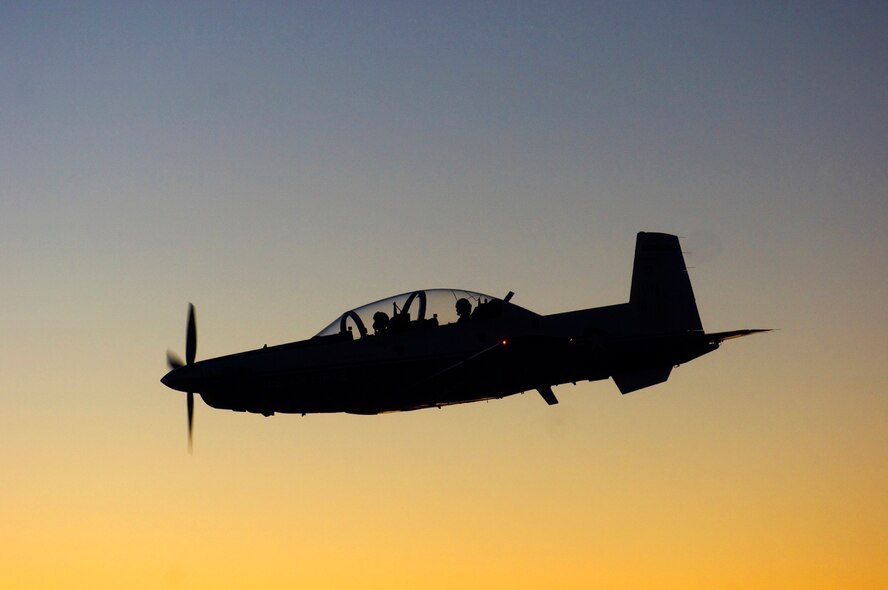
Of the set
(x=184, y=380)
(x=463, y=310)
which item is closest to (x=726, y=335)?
(x=463, y=310)

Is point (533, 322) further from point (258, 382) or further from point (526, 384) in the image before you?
point (258, 382)

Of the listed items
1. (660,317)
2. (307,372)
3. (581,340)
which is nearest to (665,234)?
(660,317)

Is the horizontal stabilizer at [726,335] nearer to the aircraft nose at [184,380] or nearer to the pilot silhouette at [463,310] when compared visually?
the pilot silhouette at [463,310]

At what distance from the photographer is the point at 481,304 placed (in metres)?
43.9

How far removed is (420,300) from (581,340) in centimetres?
466

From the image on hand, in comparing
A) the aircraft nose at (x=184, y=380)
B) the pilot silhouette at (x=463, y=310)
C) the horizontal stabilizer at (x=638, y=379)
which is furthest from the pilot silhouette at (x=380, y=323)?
the horizontal stabilizer at (x=638, y=379)

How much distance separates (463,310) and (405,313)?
157 centimetres

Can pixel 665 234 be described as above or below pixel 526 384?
above

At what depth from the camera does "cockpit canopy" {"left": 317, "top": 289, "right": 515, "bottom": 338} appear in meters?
43.5

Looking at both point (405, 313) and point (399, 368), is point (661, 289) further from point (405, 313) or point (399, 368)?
point (399, 368)

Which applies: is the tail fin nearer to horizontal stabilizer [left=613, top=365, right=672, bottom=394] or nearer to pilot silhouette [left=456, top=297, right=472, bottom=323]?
horizontal stabilizer [left=613, top=365, right=672, bottom=394]

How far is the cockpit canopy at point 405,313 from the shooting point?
43.5 metres

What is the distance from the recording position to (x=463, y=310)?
43.7m

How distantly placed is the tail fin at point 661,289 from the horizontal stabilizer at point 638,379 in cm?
128
